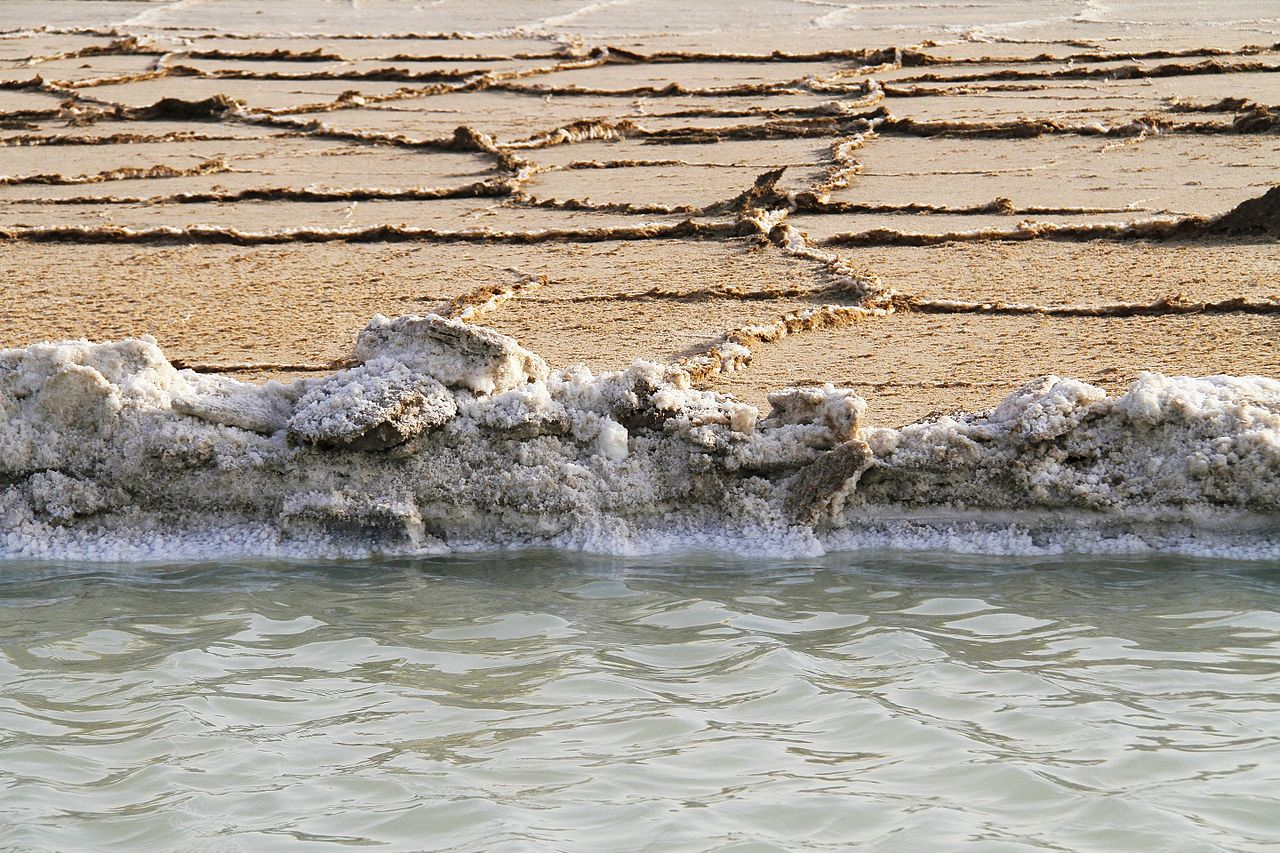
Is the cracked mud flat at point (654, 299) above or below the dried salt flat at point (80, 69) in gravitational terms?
below

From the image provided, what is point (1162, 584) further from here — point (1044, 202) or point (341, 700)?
point (1044, 202)

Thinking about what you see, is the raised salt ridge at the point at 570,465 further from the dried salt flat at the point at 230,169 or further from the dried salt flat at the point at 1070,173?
the dried salt flat at the point at 230,169

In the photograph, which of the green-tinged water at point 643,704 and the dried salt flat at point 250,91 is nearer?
the green-tinged water at point 643,704

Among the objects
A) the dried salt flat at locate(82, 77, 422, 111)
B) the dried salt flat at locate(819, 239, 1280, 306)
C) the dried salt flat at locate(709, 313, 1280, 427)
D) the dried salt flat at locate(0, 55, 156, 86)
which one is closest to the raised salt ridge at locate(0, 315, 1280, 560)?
the dried salt flat at locate(709, 313, 1280, 427)

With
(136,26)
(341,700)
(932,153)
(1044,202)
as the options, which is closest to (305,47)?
(136,26)

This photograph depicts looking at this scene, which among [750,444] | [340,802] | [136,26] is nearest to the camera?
[340,802]

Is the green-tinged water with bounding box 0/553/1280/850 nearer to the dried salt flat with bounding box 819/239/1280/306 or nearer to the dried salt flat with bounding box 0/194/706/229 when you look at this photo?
the dried salt flat with bounding box 819/239/1280/306

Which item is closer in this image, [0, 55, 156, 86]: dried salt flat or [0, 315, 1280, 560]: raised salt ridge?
[0, 315, 1280, 560]: raised salt ridge

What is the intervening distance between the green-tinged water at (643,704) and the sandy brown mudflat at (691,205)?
0.96 m

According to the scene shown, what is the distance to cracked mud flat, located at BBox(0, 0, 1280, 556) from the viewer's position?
359cm

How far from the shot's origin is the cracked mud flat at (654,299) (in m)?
3.59

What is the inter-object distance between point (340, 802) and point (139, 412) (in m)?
1.46

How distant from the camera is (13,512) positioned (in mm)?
3664

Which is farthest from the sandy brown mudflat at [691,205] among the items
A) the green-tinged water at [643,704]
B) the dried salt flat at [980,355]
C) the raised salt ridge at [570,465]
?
the green-tinged water at [643,704]
